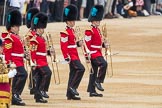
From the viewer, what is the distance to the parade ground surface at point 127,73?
20406mm

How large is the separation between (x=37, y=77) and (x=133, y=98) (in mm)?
2014

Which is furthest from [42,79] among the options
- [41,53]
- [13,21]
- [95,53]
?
[95,53]

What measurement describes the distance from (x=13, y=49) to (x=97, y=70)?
249 cm

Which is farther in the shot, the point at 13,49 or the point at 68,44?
the point at 68,44

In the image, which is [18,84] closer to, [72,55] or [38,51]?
[38,51]

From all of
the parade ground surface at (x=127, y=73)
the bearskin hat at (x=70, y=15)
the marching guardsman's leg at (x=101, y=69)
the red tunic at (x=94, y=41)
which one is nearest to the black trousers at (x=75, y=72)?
the parade ground surface at (x=127, y=73)

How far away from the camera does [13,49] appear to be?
1981 cm

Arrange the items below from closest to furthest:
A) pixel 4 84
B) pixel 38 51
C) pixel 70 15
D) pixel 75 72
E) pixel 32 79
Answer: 1. pixel 4 84
2. pixel 38 51
3. pixel 75 72
4. pixel 32 79
5. pixel 70 15

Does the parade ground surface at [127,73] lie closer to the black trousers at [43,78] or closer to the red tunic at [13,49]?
the black trousers at [43,78]

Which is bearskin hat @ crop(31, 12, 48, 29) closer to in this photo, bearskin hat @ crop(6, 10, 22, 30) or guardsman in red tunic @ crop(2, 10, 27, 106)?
bearskin hat @ crop(6, 10, 22, 30)

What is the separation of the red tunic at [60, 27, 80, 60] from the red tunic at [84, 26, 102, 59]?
59 cm

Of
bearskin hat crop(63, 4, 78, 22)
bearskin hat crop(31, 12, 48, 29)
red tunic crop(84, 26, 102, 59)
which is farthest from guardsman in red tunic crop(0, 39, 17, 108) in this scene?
red tunic crop(84, 26, 102, 59)

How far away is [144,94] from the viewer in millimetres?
21938

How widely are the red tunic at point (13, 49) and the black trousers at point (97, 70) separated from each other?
2178 mm
